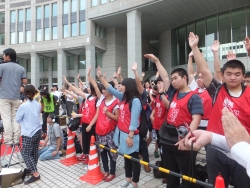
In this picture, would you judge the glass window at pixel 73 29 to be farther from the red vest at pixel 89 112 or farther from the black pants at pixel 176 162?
the black pants at pixel 176 162

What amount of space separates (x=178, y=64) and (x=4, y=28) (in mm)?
27742

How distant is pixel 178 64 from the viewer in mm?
24672

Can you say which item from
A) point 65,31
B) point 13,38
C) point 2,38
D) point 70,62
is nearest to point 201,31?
point 65,31

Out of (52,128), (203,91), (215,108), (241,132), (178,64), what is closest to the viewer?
(241,132)

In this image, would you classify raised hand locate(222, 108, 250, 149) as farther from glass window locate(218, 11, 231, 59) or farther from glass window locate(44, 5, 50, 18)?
glass window locate(44, 5, 50, 18)

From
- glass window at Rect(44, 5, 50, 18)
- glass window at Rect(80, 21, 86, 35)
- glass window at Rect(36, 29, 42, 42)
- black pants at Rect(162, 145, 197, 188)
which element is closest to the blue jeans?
black pants at Rect(162, 145, 197, 188)

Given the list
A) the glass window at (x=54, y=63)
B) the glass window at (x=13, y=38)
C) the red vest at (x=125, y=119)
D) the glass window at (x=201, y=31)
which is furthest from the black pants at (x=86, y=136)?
the glass window at (x=13, y=38)

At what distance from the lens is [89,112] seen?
15.0 ft

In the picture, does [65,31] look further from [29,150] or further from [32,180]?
[32,180]

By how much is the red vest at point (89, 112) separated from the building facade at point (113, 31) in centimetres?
1524

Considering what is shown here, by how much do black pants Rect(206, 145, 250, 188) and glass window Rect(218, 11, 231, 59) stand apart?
1949 centimetres

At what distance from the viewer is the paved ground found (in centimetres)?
374

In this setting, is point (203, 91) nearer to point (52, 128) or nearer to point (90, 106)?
point (90, 106)

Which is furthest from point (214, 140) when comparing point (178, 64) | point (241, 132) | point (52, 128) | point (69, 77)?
point (69, 77)
